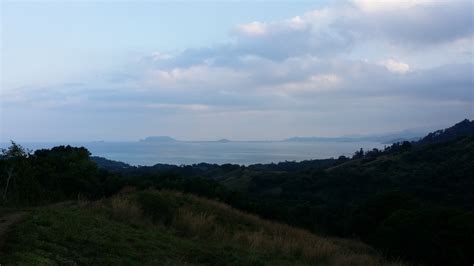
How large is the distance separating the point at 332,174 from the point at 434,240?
150 ft

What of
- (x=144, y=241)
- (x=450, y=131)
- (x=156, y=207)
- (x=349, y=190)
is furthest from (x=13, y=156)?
(x=450, y=131)

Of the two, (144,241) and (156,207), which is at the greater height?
(156,207)

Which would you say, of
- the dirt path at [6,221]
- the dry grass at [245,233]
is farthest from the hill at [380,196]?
the dirt path at [6,221]

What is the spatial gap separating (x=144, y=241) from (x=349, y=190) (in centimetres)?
4801

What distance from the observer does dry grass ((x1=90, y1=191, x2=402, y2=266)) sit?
36.7 feet

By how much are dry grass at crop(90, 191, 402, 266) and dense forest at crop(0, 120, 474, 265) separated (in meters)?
2.98

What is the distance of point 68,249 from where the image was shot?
7867 millimetres

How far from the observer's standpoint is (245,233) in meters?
13.8

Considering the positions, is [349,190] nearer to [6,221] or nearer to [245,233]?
[245,233]

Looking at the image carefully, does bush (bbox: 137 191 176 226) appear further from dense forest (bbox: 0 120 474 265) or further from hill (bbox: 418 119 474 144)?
hill (bbox: 418 119 474 144)

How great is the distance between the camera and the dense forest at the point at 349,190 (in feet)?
53.3

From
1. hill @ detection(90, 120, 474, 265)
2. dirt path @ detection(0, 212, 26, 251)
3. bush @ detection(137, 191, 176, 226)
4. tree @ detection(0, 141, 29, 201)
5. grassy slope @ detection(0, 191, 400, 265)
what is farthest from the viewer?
tree @ detection(0, 141, 29, 201)

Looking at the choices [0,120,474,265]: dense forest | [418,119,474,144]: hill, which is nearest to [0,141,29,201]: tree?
[0,120,474,265]: dense forest

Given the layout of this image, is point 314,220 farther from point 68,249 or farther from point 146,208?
point 68,249
